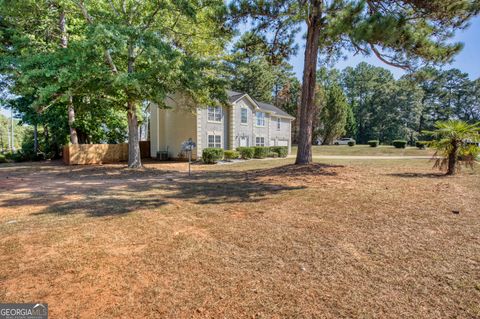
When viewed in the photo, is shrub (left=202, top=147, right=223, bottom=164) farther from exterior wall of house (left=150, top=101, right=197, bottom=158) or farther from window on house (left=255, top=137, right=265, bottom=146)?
window on house (left=255, top=137, right=265, bottom=146)

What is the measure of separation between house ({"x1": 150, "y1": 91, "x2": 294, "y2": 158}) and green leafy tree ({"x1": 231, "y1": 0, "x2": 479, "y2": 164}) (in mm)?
9682

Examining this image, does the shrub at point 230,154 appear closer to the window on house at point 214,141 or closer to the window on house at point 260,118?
the window on house at point 214,141

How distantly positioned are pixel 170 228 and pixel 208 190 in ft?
11.4

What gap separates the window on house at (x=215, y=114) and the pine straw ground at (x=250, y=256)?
48.8ft

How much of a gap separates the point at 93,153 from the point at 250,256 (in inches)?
711

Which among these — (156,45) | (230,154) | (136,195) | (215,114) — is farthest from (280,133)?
(136,195)

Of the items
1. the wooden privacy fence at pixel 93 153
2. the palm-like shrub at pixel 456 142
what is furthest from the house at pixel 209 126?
the palm-like shrub at pixel 456 142

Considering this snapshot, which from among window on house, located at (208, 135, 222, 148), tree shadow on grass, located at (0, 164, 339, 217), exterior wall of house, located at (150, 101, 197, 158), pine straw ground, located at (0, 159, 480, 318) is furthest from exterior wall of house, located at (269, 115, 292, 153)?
pine straw ground, located at (0, 159, 480, 318)

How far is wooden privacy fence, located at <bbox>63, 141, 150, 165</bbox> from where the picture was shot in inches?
678

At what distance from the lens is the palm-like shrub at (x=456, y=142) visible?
8.82 m

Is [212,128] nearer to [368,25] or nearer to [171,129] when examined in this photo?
[171,129]

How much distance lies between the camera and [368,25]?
7.32m

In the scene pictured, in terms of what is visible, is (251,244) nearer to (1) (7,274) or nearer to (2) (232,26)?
(1) (7,274)

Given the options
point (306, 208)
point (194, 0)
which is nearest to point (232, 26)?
point (194, 0)
